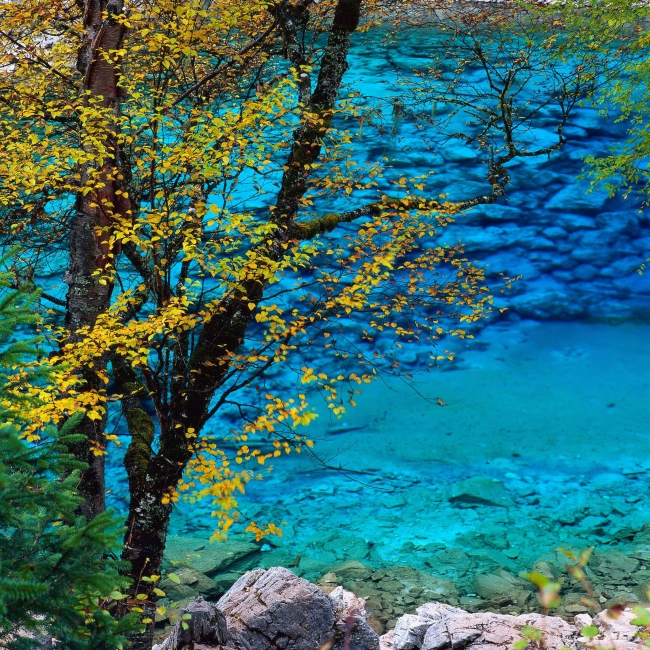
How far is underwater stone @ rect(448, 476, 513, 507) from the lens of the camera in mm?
13945

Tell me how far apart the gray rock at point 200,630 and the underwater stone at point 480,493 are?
779 centimetres

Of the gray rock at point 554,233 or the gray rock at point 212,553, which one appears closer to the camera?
the gray rock at point 212,553

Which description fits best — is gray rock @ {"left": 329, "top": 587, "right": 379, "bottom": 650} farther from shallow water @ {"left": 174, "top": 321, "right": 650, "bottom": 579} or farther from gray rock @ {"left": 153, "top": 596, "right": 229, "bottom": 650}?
shallow water @ {"left": 174, "top": 321, "right": 650, "bottom": 579}

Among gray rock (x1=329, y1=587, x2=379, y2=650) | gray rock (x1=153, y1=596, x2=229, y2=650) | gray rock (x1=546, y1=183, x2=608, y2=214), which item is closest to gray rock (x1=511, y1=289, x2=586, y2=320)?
gray rock (x1=546, y1=183, x2=608, y2=214)

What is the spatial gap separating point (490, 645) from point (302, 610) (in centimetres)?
229

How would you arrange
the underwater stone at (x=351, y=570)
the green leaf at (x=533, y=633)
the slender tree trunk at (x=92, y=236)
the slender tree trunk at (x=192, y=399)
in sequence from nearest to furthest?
the green leaf at (x=533, y=633), the slender tree trunk at (x=192, y=399), the slender tree trunk at (x=92, y=236), the underwater stone at (x=351, y=570)

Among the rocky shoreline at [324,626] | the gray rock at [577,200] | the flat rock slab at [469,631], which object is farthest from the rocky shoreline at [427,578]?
the gray rock at [577,200]

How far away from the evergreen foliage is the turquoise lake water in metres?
6.34

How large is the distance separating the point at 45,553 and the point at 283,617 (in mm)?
5444

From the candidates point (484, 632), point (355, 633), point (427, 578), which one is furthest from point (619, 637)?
point (427, 578)

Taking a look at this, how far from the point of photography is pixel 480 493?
14.1 metres

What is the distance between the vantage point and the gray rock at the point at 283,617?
8.09 meters

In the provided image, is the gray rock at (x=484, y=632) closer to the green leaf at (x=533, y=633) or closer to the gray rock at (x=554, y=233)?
the green leaf at (x=533, y=633)

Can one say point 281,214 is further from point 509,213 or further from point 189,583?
point 509,213
